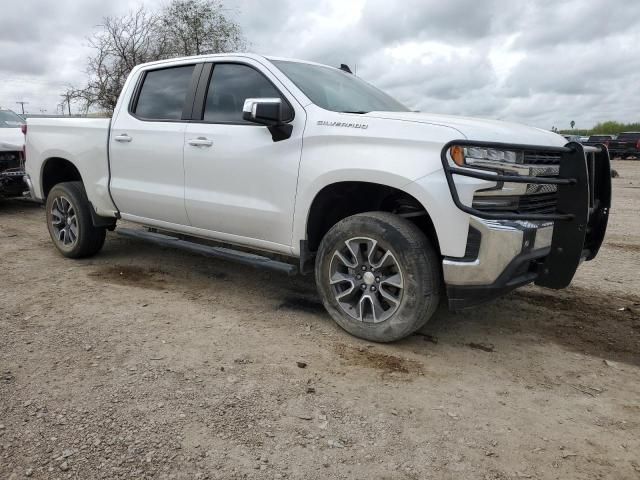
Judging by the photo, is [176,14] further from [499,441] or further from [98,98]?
[499,441]

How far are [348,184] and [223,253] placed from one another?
129 cm

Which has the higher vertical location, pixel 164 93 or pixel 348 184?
pixel 164 93

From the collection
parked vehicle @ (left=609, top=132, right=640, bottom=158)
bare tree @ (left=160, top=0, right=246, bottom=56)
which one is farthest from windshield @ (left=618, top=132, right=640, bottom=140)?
bare tree @ (left=160, top=0, right=246, bottom=56)

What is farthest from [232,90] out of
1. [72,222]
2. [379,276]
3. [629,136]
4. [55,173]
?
[629,136]

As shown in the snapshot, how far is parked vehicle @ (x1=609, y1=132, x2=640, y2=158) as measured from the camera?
106 feet

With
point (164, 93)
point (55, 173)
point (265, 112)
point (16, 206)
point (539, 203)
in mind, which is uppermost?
point (164, 93)

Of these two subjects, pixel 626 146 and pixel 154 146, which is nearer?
pixel 154 146

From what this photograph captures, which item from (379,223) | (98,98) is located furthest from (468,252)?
(98,98)

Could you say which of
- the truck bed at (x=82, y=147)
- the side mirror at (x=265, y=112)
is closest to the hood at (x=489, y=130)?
the side mirror at (x=265, y=112)

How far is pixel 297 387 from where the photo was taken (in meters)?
3.05

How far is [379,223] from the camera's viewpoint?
11.4ft

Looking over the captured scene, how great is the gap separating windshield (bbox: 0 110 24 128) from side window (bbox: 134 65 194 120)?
620 centimetres

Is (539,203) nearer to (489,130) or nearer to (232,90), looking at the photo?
(489,130)

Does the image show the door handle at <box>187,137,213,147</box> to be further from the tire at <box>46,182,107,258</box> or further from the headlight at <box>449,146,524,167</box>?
the headlight at <box>449,146,524,167</box>
